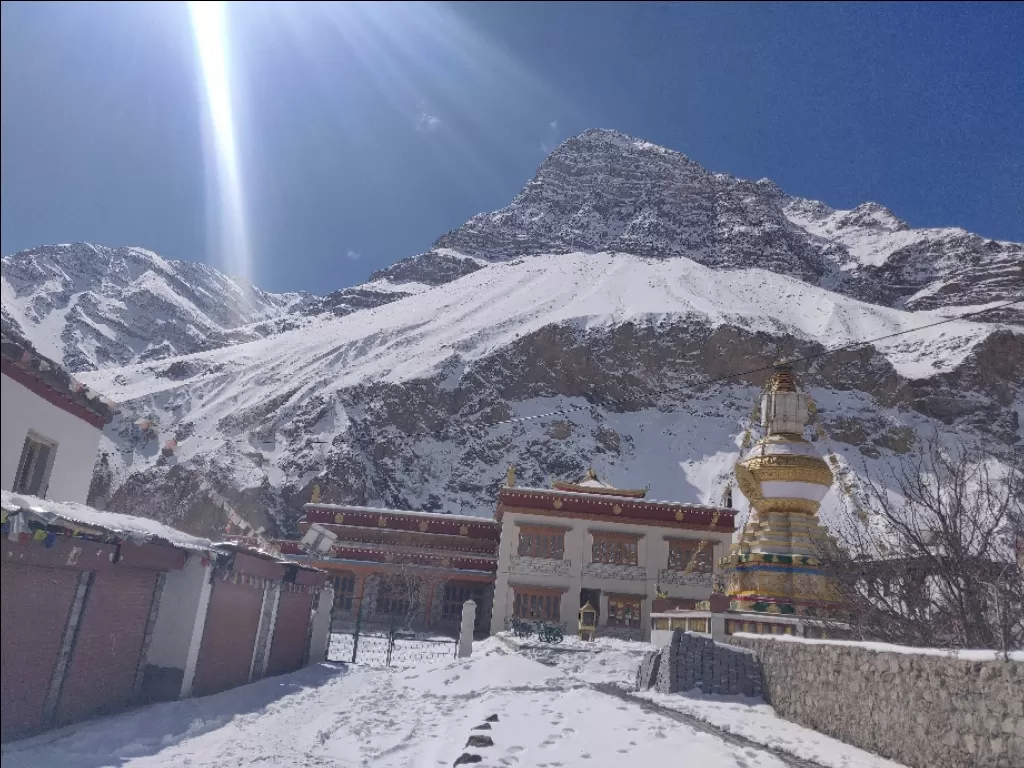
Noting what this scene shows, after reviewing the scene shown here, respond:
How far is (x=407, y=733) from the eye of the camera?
9.85 meters

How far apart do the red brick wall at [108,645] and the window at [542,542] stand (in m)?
24.0

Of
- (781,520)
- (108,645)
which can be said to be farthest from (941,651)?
(781,520)

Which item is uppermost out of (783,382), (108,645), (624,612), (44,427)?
(783,382)

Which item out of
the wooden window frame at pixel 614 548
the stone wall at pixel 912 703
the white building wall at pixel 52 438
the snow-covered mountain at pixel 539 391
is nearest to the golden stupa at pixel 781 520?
the stone wall at pixel 912 703

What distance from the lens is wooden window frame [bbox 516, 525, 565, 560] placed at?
32.9 m

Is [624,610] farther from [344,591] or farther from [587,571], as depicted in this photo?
[344,591]

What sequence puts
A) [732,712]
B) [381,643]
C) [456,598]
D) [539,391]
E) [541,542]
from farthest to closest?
[539,391] → [456,598] → [541,542] → [381,643] → [732,712]

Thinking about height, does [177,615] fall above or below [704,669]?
above

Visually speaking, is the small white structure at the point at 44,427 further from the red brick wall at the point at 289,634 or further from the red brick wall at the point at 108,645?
the red brick wall at the point at 289,634

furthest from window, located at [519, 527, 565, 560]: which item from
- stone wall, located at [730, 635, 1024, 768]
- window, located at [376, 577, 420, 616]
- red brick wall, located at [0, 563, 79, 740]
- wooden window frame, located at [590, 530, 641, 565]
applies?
red brick wall, located at [0, 563, 79, 740]

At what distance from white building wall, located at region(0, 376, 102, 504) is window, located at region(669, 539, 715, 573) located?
28.0 metres

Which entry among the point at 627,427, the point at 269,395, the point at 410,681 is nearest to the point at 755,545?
the point at 410,681

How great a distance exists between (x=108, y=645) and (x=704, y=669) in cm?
892

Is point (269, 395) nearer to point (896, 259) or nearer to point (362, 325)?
point (362, 325)
